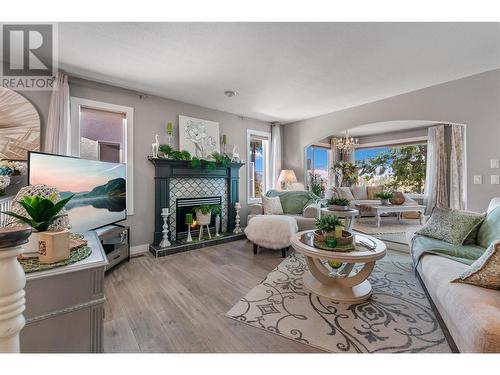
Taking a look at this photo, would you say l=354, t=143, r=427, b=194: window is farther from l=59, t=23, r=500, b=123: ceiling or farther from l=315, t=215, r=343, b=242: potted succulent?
l=315, t=215, r=343, b=242: potted succulent

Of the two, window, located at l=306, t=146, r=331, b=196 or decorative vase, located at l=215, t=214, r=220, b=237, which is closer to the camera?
decorative vase, located at l=215, t=214, r=220, b=237

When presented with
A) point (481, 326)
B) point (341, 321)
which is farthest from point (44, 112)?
point (481, 326)

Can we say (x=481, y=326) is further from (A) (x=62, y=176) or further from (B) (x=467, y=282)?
(A) (x=62, y=176)

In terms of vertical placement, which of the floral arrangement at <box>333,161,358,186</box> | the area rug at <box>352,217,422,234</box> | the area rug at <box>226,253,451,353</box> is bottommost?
the area rug at <box>226,253,451,353</box>

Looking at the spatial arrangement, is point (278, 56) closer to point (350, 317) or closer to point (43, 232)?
point (43, 232)

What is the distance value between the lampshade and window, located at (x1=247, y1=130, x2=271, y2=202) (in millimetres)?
383

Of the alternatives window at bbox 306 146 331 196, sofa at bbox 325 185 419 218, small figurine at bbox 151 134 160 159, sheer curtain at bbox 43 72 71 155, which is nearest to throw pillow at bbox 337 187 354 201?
sofa at bbox 325 185 419 218

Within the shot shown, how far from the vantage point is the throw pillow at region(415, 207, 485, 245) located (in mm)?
2225

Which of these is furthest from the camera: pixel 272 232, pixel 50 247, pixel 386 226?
pixel 386 226

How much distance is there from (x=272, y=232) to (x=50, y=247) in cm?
252

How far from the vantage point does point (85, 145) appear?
3041 millimetres

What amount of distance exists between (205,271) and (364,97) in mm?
3744

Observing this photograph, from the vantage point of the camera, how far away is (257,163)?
17.1ft

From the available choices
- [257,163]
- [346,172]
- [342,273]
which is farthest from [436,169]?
[342,273]
